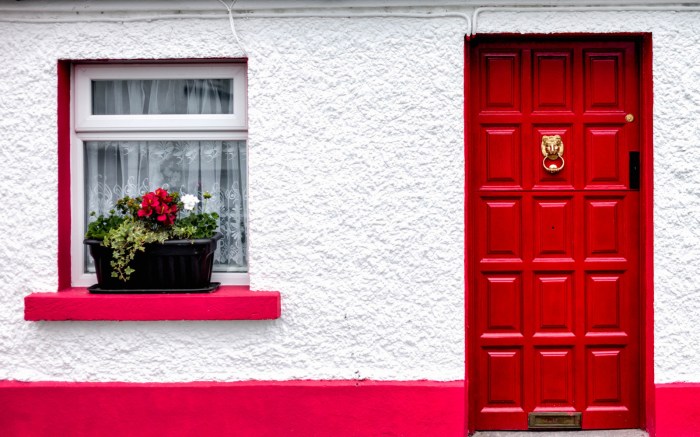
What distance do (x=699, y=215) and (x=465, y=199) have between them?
1.41 m

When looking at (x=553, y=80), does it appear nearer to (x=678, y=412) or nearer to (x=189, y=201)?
(x=678, y=412)

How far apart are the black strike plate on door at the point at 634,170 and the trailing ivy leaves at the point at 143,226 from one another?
103 inches

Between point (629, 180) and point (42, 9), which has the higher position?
point (42, 9)

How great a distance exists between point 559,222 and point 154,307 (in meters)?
2.55

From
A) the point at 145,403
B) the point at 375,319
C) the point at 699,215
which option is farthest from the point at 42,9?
the point at 699,215

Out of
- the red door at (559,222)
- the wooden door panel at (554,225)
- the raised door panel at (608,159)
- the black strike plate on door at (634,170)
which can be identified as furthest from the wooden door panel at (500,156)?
the black strike plate on door at (634,170)

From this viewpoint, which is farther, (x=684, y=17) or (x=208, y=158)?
(x=208, y=158)

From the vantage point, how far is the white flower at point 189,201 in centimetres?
485

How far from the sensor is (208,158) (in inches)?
200

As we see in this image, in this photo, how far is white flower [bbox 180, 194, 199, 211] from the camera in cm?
485

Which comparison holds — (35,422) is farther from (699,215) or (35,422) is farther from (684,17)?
(684,17)

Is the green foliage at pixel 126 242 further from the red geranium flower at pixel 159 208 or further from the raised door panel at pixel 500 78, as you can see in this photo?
the raised door panel at pixel 500 78

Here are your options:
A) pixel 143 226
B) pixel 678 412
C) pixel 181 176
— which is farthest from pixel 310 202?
pixel 678 412

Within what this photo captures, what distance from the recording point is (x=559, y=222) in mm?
4992
